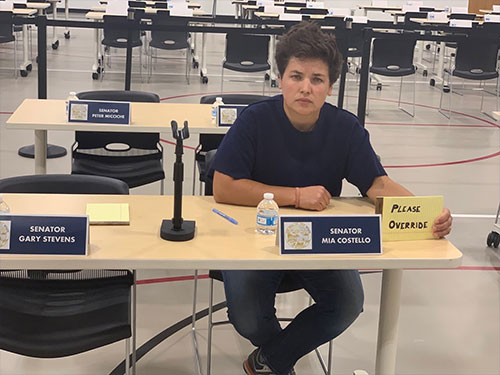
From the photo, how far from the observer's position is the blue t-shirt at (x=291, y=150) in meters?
2.46

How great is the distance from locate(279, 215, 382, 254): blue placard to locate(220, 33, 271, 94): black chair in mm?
6154

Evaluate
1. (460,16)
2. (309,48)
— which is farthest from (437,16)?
(309,48)

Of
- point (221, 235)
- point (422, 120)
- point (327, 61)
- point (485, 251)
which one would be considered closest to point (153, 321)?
point (221, 235)

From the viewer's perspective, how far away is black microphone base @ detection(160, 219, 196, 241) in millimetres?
2102

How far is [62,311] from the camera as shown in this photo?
2207mm

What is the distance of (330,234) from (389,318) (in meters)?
0.45

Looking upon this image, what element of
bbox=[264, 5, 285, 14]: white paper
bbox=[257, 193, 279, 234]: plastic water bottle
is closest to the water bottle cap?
bbox=[257, 193, 279, 234]: plastic water bottle

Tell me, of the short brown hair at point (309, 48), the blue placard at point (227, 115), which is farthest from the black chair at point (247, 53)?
the short brown hair at point (309, 48)

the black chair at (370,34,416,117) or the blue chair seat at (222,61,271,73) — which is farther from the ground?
the black chair at (370,34,416,117)

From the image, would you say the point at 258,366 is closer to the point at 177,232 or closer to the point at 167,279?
the point at 177,232

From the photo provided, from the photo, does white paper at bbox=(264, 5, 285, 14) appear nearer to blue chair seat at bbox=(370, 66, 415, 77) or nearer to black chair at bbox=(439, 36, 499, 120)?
blue chair seat at bbox=(370, 66, 415, 77)

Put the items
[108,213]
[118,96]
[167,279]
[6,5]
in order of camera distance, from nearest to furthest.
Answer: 1. [108,213]
2. [167,279]
3. [118,96]
4. [6,5]

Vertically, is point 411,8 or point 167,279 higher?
point 411,8

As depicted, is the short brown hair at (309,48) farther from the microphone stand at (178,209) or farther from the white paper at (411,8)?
the white paper at (411,8)
